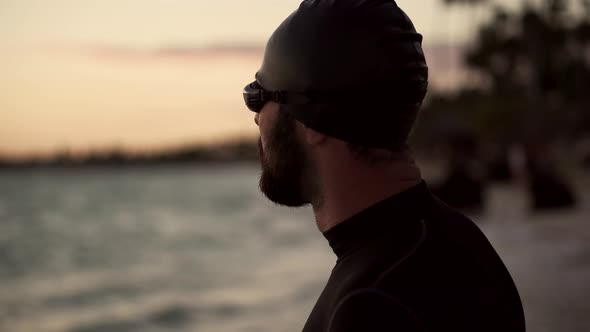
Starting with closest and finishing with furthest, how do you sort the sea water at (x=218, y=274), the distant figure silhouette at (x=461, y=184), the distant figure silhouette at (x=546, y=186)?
the sea water at (x=218, y=274) → the distant figure silhouette at (x=546, y=186) → the distant figure silhouette at (x=461, y=184)

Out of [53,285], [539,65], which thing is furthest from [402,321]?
[539,65]

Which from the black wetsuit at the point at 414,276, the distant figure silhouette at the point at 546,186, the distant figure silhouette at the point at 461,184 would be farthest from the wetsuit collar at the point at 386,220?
the distant figure silhouette at the point at 461,184

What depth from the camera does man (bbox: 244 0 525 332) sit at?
2111 millimetres

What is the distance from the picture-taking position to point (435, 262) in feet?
6.88

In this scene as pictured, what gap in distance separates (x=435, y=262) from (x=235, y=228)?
62.1m

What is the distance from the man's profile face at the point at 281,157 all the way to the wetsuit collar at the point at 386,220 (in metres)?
0.22

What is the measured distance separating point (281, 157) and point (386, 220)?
384 mm

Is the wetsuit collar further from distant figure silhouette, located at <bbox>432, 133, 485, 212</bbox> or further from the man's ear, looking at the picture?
distant figure silhouette, located at <bbox>432, 133, 485, 212</bbox>

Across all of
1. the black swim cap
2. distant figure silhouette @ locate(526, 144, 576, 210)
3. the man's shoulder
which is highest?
the black swim cap

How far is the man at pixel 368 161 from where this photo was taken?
211cm

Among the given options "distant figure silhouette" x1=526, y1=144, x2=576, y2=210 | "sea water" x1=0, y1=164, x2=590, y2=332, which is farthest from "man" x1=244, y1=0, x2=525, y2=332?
"distant figure silhouette" x1=526, y1=144, x2=576, y2=210

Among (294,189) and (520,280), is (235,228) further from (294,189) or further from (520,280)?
(294,189)

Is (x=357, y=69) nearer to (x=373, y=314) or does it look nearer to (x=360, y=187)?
(x=360, y=187)

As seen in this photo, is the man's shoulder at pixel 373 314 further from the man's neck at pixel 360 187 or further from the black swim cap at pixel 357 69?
the black swim cap at pixel 357 69
